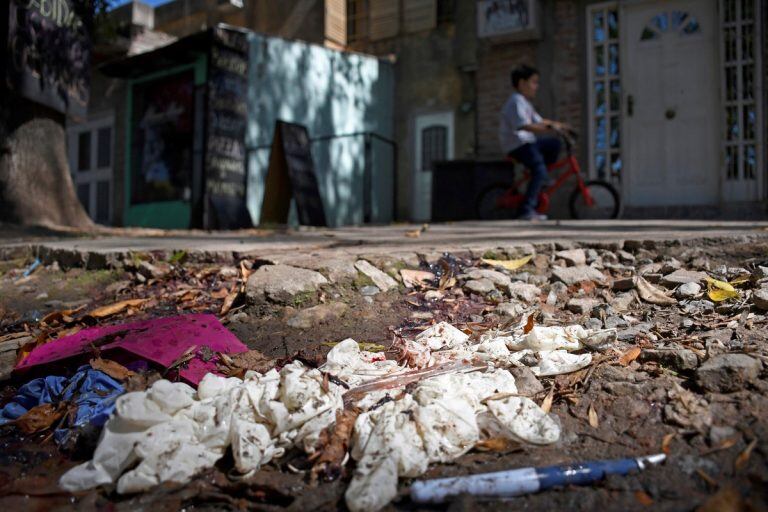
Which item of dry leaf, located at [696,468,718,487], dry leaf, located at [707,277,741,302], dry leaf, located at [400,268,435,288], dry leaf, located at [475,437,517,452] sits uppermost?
dry leaf, located at [400,268,435,288]

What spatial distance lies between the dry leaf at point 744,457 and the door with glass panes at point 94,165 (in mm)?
13081

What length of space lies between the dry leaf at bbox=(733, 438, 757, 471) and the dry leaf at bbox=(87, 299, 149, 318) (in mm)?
2421

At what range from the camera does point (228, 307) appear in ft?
8.37

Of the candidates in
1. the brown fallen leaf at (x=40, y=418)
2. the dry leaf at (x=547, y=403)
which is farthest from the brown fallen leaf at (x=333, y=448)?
the brown fallen leaf at (x=40, y=418)

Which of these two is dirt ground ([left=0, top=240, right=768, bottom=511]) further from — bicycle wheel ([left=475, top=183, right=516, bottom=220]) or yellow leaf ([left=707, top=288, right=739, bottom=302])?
bicycle wheel ([left=475, top=183, right=516, bottom=220])

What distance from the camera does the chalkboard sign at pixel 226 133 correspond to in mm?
8734

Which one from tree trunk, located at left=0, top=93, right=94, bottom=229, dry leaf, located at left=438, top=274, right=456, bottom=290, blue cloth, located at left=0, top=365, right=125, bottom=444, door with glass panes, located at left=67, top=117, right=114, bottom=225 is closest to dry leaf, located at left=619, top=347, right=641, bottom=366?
dry leaf, located at left=438, top=274, right=456, bottom=290

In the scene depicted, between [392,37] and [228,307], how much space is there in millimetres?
9285

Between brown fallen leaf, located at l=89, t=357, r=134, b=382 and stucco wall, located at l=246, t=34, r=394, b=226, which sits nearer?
brown fallen leaf, located at l=89, t=357, r=134, b=382

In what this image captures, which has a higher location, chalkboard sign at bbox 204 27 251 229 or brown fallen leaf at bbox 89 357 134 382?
chalkboard sign at bbox 204 27 251 229

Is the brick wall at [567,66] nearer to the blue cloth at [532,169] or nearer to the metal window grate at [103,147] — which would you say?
the blue cloth at [532,169]

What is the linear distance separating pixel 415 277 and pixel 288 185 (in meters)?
5.23

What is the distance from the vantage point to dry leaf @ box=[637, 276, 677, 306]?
238cm

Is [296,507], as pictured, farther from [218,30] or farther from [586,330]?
[218,30]
